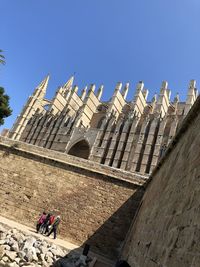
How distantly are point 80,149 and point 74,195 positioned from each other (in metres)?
19.7

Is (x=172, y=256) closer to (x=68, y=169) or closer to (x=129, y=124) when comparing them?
(x=68, y=169)

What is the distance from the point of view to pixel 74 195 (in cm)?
1246

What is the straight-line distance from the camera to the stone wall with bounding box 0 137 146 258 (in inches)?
452

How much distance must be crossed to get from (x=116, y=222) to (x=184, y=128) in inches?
278

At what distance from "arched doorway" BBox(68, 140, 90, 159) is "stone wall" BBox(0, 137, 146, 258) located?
17.2m

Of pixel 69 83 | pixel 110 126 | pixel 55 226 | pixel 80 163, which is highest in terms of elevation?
pixel 69 83

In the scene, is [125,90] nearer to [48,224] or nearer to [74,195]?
[74,195]

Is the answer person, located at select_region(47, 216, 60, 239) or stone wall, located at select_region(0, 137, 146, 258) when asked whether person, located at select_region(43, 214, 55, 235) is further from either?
stone wall, located at select_region(0, 137, 146, 258)

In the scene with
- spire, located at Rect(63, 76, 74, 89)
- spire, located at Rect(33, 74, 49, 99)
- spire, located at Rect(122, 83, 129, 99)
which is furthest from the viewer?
spire, located at Rect(63, 76, 74, 89)

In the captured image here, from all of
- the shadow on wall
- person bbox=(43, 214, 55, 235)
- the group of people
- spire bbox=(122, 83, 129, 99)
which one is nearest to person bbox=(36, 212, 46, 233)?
the group of people

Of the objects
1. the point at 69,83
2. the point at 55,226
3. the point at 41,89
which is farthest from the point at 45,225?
the point at 69,83

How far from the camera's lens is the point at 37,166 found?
1372cm

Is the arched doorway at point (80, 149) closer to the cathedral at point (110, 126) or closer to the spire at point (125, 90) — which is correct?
the cathedral at point (110, 126)

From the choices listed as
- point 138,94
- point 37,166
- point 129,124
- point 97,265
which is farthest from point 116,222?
point 138,94
